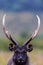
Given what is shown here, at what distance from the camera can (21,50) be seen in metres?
23.5

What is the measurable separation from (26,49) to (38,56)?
8.36 meters

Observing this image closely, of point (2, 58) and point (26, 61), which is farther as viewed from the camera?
point (2, 58)

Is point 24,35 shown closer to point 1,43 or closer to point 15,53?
point 1,43

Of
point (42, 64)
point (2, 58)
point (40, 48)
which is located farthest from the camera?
point (40, 48)

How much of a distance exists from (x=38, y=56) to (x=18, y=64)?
8.60m

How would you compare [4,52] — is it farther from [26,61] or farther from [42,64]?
[26,61]

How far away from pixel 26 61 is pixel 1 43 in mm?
11228

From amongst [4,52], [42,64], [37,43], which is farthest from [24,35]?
[42,64]

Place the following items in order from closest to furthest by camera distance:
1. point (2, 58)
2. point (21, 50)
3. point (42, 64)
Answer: point (21, 50), point (42, 64), point (2, 58)

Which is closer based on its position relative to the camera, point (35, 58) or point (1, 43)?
point (35, 58)

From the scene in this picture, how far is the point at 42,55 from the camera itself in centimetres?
3200

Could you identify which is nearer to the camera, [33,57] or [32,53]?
[33,57]

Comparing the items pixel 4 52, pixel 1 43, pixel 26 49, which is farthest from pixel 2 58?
pixel 26 49

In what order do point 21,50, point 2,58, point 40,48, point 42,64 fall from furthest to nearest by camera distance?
point 40,48
point 2,58
point 42,64
point 21,50
